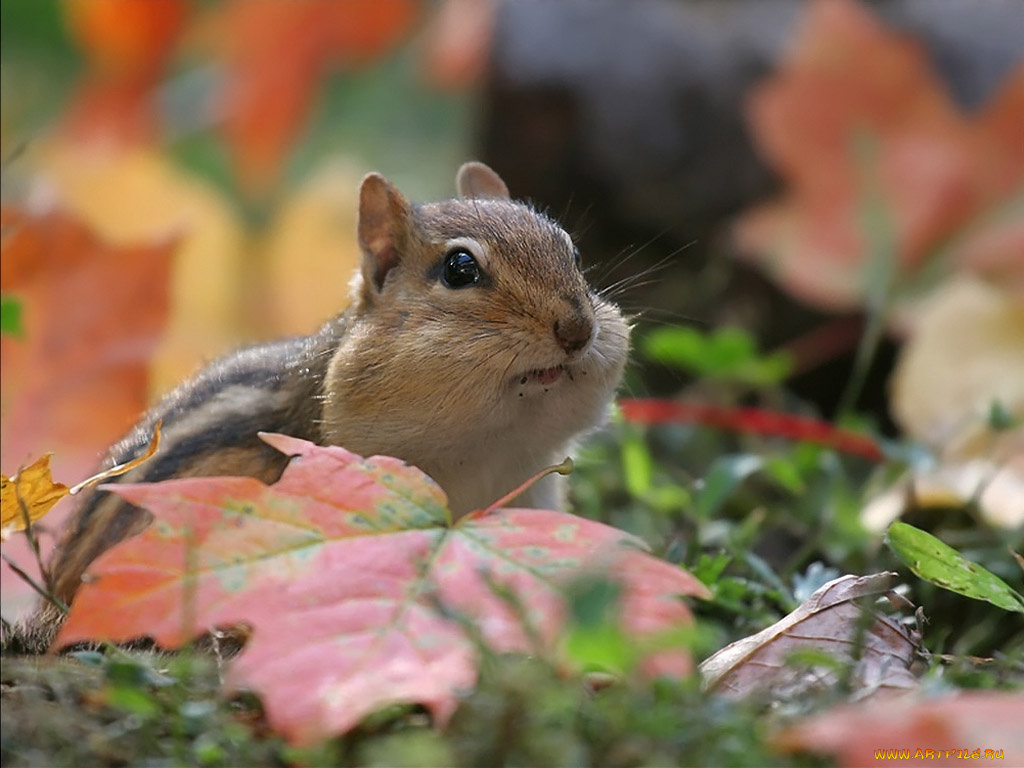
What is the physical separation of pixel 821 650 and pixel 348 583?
68 centimetres

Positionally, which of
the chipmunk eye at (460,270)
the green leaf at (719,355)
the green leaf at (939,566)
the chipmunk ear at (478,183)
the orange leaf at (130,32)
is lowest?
the green leaf at (719,355)

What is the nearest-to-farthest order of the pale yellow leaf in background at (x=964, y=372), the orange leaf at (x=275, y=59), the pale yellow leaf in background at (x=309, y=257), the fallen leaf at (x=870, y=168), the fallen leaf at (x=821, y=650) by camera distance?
the fallen leaf at (x=821, y=650)
the pale yellow leaf in background at (x=964, y=372)
the fallen leaf at (x=870, y=168)
the pale yellow leaf in background at (x=309, y=257)
the orange leaf at (x=275, y=59)

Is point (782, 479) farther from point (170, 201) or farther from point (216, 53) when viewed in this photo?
point (216, 53)

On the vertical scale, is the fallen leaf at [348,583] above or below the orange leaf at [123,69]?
below

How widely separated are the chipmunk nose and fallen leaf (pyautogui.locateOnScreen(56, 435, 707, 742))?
0.69m

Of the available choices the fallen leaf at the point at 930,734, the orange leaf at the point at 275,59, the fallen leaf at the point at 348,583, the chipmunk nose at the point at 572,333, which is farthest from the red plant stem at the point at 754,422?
the orange leaf at the point at 275,59

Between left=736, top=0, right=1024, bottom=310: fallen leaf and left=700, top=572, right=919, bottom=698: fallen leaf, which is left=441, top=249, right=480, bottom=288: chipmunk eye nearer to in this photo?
left=700, top=572, right=919, bottom=698: fallen leaf

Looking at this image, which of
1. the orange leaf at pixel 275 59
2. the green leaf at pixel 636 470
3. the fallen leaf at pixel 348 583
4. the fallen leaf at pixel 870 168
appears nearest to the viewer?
the fallen leaf at pixel 348 583

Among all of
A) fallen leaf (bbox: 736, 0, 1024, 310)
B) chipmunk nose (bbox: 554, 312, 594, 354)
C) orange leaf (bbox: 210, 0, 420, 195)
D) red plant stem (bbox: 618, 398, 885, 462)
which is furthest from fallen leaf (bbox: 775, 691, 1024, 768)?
orange leaf (bbox: 210, 0, 420, 195)

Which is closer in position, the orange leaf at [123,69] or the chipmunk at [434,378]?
the chipmunk at [434,378]

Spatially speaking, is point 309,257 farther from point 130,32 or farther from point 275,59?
point 130,32

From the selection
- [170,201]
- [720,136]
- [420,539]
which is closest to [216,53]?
[170,201]

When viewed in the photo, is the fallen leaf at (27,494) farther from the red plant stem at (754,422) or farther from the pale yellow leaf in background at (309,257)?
the pale yellow leaf in background at (309,257)

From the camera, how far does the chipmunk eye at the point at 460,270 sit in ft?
8.58
